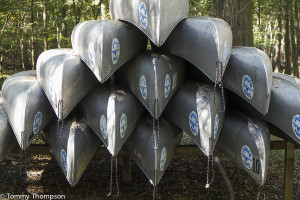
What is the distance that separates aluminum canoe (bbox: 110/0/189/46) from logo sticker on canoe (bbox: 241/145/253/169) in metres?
1.22

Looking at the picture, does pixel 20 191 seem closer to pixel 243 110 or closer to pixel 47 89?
pixel 47 89

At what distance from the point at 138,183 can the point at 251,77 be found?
236cm

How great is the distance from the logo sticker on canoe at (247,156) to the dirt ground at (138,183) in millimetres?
1376

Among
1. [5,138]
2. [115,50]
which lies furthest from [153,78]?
[5,138]

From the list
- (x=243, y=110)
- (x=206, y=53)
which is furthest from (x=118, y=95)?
(x=243, y=110)

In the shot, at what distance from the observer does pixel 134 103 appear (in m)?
3.34

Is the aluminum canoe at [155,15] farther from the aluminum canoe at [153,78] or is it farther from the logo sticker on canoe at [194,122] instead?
the logo sticker on canoe at [194,122]

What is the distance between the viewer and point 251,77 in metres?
3.12

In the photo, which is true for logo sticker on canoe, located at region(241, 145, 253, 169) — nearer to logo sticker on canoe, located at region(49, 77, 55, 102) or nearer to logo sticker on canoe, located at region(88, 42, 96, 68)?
logo sticker on canoe, located at region(88, 42, 96, 68)

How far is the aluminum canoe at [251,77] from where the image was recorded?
3.04 m

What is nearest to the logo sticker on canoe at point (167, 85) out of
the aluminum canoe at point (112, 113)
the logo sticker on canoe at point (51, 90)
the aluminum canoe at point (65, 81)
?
the aluminum canoe at point (112, 113)

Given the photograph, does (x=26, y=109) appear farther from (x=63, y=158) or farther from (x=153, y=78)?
(x=153, y=78)

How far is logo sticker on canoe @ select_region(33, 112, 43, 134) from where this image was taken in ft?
10.8

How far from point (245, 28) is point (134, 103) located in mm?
3192
